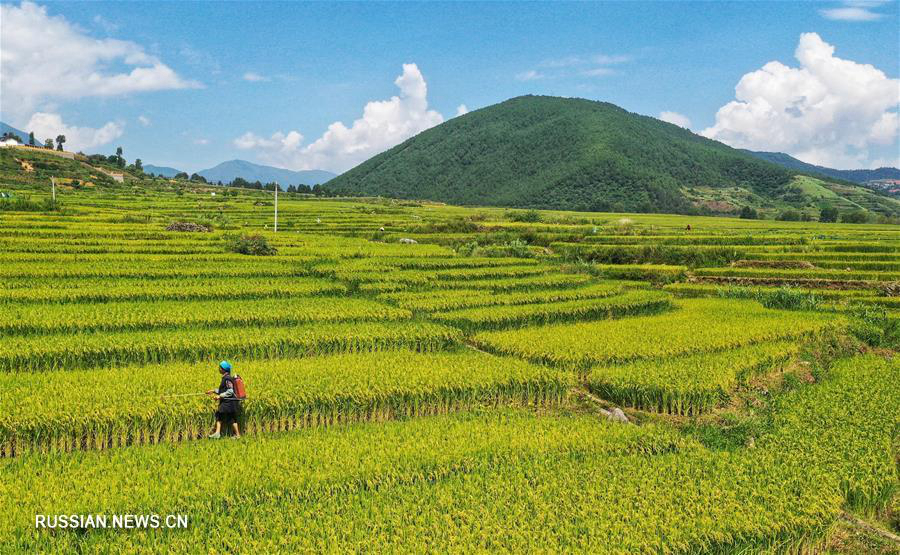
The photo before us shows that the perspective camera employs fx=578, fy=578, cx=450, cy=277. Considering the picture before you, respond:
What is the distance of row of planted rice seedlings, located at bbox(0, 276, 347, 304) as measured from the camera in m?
22.8

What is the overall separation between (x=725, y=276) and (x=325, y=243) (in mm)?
29800

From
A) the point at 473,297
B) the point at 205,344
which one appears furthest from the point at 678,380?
the point at 205,344

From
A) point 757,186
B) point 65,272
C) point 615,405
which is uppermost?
A: point 757,186

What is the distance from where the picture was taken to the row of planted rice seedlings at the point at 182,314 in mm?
18953

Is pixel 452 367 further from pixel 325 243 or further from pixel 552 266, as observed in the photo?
pixel 325 243

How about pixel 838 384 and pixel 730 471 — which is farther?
pixel 838 384

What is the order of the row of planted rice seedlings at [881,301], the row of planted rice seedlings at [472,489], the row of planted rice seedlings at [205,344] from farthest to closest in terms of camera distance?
the row of planted rice seedlings at [881,301] → the row of planted rice seedlings at [205,344] → the row of planted rice seedlings at [472,489]

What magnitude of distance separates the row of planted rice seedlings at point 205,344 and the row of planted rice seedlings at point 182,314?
1.87 ft

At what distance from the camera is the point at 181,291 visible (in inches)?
985

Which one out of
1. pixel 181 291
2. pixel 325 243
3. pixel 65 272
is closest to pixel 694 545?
pixel 181 291

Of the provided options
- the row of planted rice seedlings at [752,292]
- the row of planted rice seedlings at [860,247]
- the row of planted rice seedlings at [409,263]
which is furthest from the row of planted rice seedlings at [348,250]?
the row of planted rice seedlings at [860,247]

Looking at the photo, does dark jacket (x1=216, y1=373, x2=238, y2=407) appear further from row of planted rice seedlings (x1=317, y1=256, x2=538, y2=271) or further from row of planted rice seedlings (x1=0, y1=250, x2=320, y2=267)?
row of planted rice seedlings (x1=317, y1=256, x2=538, y2=271)

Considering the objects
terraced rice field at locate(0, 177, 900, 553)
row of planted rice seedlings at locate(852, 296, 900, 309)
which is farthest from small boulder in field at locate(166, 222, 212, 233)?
row of planted rice seedlings at locate(852, 296, 900, 309)

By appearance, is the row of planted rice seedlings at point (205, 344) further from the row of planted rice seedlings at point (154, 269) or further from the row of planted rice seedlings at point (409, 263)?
the row of planted rice seedlings at point (409, 263)
